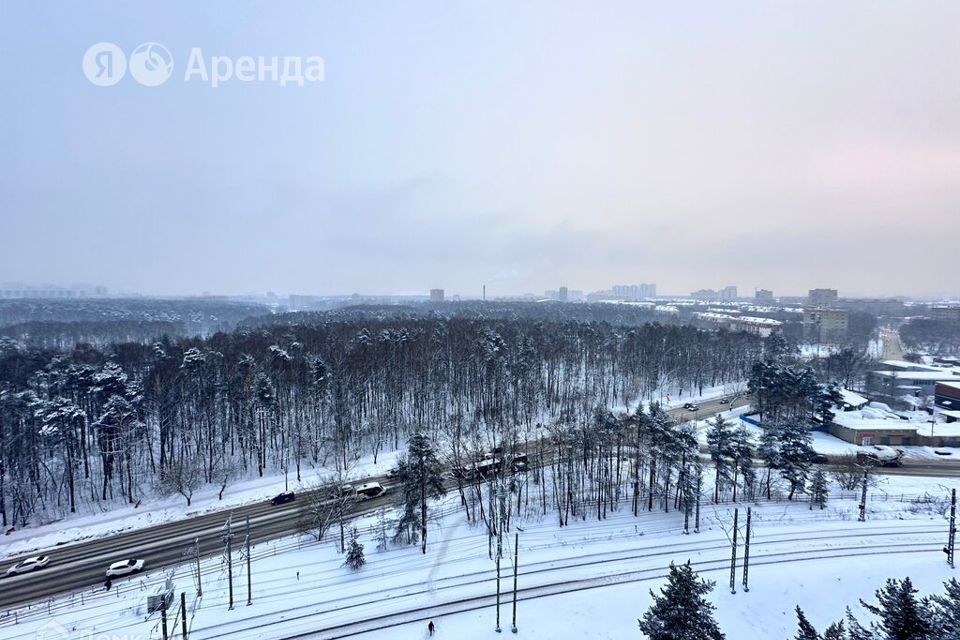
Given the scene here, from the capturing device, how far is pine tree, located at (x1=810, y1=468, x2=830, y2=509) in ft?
106

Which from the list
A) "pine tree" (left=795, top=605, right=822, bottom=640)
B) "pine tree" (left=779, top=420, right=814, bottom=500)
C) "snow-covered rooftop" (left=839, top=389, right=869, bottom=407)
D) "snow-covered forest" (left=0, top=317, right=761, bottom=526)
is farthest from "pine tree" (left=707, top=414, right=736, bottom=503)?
"snow-covered rooftop" (left=839, top=389, right=869, bottom=407)

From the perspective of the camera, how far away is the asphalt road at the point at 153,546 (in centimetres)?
2498

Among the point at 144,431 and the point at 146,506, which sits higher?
the point at 144,431

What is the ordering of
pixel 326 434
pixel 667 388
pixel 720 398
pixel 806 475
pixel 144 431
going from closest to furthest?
pixel 806 475, pixel 144 431, pixel 326 434, pixel 720 398, pixel 667 388

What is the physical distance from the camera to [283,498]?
35.0 metres

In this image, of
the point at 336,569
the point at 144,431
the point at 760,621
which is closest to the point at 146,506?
the point at 144,431

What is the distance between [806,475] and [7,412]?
68195 millimetres

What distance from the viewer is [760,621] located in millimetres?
21547

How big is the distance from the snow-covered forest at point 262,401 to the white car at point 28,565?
9047 millimetres

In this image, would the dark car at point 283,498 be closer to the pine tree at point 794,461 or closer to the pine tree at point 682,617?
the pine tree at point 682,617

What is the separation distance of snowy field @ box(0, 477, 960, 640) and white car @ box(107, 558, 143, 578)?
72 cm

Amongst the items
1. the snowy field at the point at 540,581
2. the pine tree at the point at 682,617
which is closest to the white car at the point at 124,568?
the snowy field at the point at 540,581

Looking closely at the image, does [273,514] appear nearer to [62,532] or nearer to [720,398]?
[62,532]

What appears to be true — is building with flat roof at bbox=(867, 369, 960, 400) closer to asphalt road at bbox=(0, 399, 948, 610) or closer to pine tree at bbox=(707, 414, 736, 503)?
pine tree at bbox=(707, 414, 736, 503)
